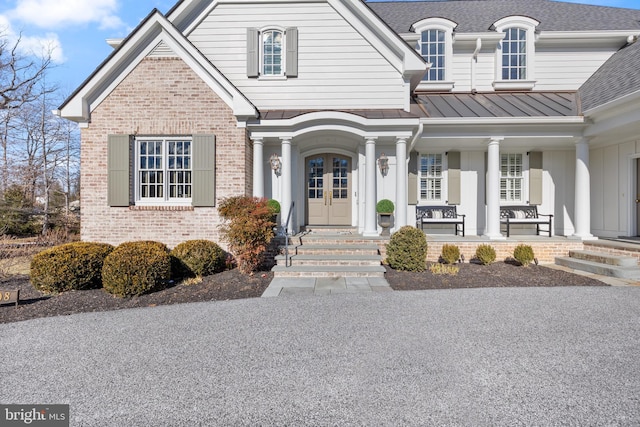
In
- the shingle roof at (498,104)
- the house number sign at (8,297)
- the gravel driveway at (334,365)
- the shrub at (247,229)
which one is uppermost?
the shingle roof at (498,104)

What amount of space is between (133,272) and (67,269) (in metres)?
1.35

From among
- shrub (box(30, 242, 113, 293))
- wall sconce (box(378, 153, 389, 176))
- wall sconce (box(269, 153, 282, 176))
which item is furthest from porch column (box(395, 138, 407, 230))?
shrub (box(30, 242, 113, 293))

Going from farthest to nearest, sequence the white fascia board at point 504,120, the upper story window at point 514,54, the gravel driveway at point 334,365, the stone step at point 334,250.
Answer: the upper story window at point 514,54 < the white fascia board at point 504,120 < the stone step at point 334,250 < the gravel driveway at point 334,365

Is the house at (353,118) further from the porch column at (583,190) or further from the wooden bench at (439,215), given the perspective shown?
the wooden bench at (439,215)

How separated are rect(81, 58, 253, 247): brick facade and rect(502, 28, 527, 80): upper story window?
32.8 feet

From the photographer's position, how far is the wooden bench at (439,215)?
985cm

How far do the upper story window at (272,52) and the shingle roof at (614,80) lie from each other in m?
8.59

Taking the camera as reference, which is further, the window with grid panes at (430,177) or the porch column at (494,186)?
the window with grid panes at (430,177)

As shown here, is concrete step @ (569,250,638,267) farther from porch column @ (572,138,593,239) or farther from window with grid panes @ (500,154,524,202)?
window with grid panes @ (500,154,524,202)

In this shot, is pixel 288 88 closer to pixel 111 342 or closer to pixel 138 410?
pixel 111 342

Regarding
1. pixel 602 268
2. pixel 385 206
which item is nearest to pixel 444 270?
pixel 385 206

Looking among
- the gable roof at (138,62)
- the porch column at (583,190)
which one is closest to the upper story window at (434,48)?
the porch column at (583,190)

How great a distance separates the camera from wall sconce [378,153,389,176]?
9.12 m

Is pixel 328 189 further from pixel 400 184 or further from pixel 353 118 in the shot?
pixel 353 118
